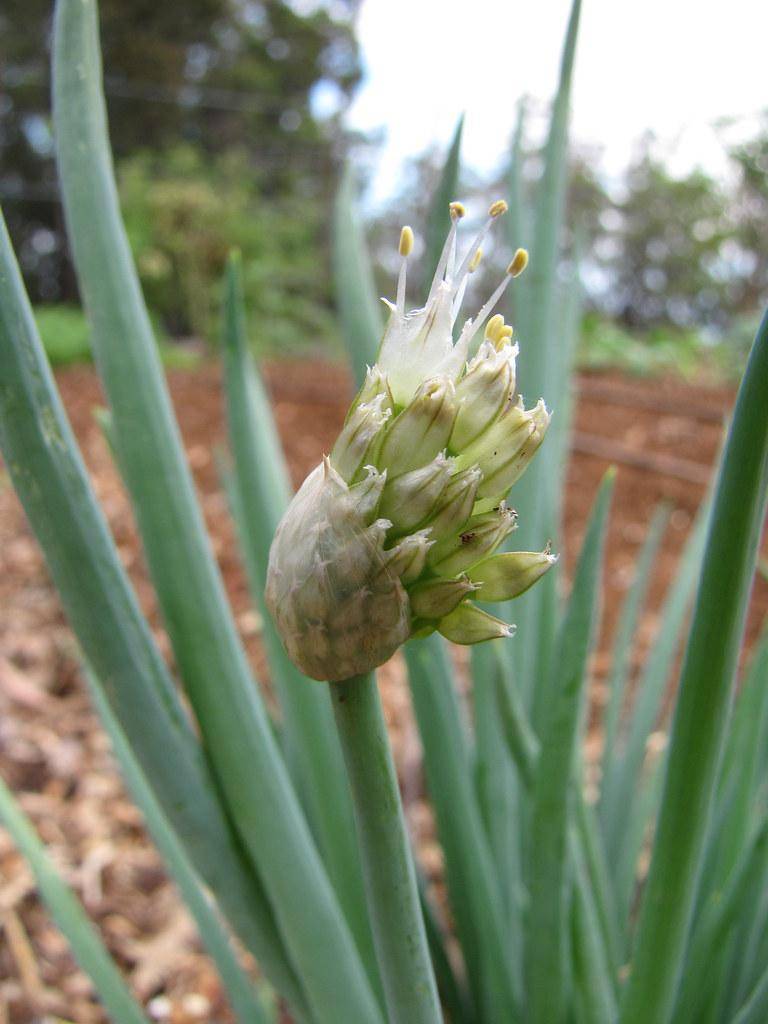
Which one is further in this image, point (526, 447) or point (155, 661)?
point (155, 661)

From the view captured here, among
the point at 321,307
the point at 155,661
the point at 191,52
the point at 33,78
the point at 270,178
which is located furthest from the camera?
the point at 191,52

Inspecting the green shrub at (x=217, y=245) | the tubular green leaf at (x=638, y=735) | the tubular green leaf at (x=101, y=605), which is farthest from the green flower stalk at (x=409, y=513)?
the green shrub at (x=217, y=245)

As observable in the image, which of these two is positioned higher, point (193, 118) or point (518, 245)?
point (193, 118)

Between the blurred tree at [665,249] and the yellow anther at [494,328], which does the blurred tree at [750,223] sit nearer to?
the blurred tree at [665,249]

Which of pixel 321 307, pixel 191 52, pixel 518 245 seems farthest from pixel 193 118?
pixel 518 245

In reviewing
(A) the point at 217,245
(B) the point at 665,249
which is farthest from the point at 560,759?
(B) the point at 665,249

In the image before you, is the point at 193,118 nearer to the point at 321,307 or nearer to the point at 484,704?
the point at 321,307

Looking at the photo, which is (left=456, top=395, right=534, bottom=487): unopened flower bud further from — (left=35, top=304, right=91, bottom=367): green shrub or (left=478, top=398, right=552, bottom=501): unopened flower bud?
(left=35, top=304, right=91, bottom=367): green shrub
